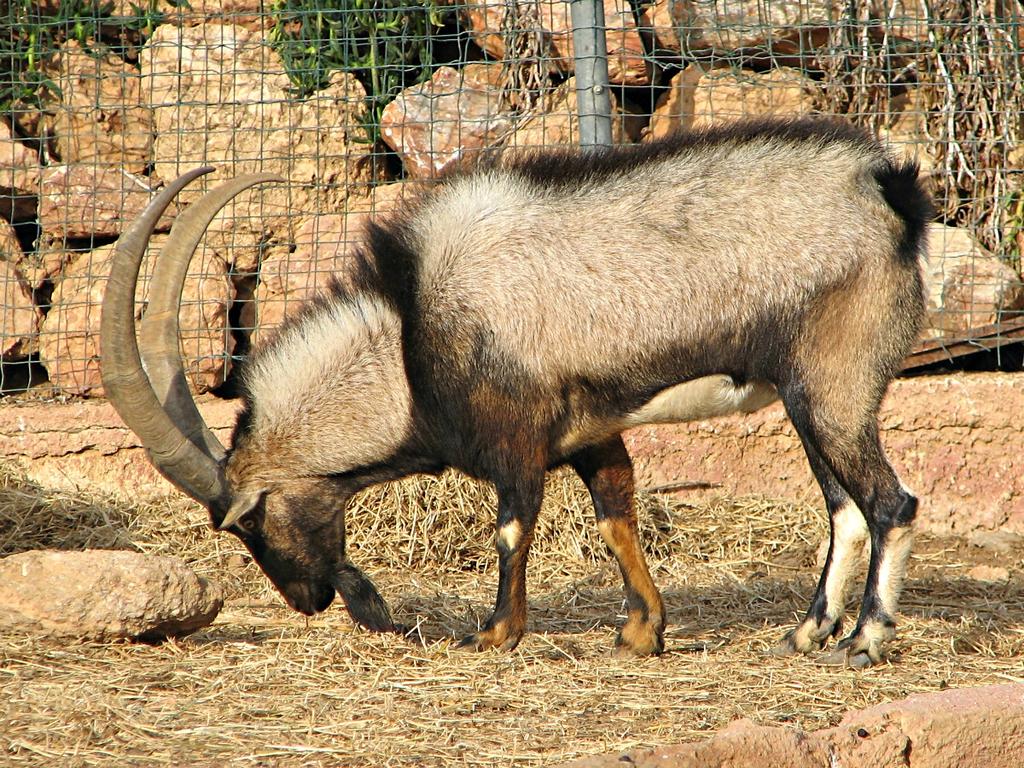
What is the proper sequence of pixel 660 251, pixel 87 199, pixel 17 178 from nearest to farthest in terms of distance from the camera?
pixel 660 251, pixel 87 199, pixel 17 178

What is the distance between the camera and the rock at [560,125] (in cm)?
711

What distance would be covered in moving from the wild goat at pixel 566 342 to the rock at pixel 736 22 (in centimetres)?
272

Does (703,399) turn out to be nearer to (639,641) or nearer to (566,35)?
(639,641)

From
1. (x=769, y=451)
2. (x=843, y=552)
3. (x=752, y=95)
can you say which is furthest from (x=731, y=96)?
(x=843, y=552)

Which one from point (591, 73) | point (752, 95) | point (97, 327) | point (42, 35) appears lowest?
point (97, 327)

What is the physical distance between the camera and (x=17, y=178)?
8.02 metres

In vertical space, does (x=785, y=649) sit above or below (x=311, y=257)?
below

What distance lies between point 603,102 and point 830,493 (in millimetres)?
2564

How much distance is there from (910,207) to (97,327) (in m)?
4.78

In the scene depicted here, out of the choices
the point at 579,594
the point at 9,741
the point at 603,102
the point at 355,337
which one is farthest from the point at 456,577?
the point at 9,741

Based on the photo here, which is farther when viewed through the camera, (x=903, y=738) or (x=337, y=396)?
(x=337, y=396)

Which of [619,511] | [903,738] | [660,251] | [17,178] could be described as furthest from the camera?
[17,178]

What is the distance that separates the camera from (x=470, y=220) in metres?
4.88

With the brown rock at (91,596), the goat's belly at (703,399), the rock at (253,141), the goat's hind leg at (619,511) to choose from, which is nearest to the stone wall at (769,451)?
the rock at (253,141)
